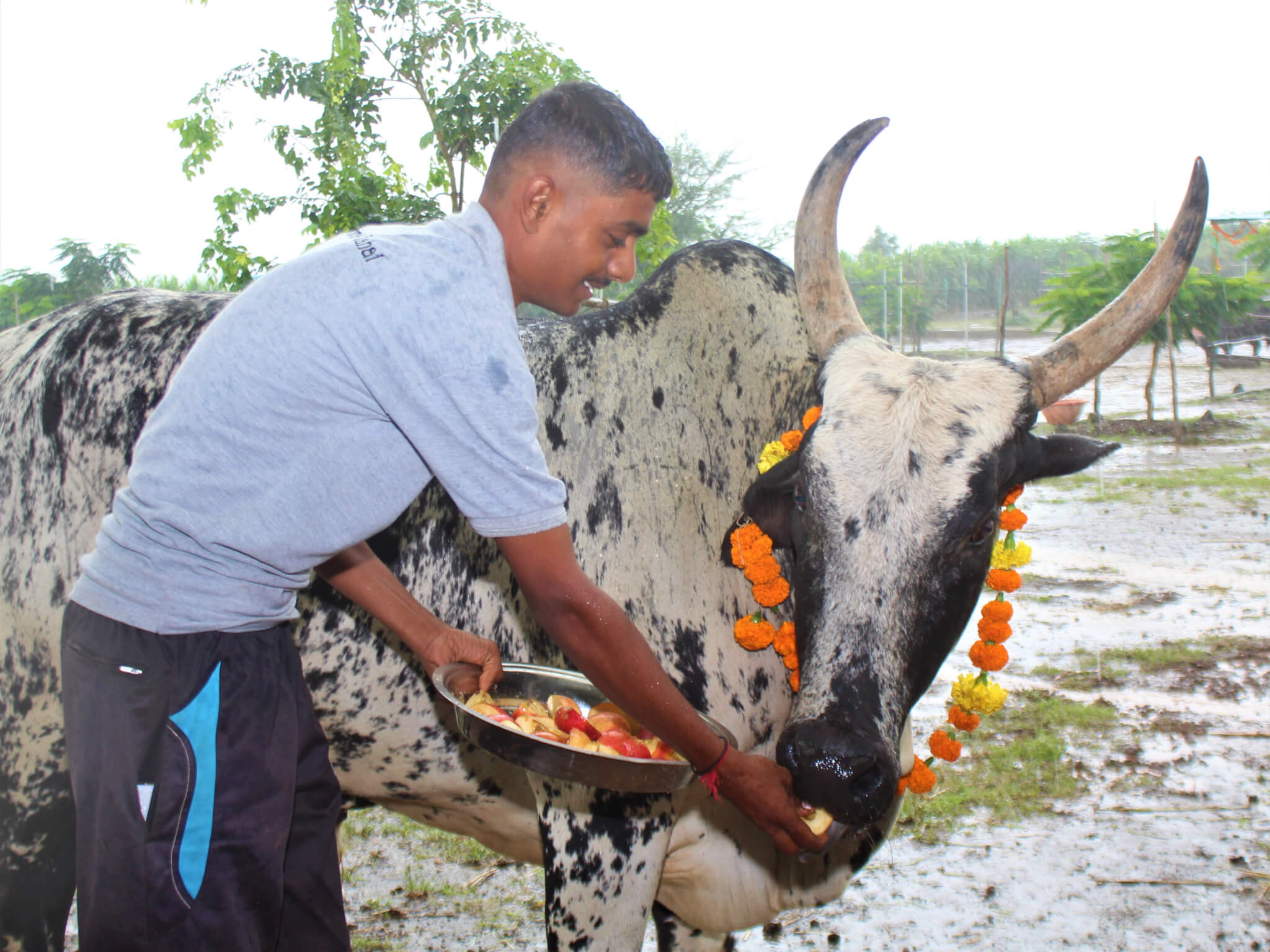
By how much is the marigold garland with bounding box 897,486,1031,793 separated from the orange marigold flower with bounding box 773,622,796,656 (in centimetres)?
47

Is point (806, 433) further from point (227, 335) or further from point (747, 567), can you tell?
point (227, 335)

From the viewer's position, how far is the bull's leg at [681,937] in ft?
9.82

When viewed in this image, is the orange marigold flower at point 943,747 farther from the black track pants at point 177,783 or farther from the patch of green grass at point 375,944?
the patch of green grass at point 375,944

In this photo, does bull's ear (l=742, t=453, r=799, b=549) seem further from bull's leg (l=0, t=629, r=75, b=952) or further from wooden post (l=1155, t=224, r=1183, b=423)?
wooden post (l=1155, t=224, r=1183, b=423)

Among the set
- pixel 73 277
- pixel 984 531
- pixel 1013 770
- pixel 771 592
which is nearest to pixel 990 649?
pixel 984 531

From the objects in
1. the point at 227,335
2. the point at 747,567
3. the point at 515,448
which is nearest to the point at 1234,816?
the point at 747,567

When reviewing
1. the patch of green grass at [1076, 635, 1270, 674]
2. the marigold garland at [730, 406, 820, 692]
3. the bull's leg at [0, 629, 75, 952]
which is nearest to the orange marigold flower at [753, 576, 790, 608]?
the marigold garland at [730, 406, 820, 692]

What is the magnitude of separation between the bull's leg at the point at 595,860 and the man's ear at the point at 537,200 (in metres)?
1.40

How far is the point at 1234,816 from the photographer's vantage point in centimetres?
423

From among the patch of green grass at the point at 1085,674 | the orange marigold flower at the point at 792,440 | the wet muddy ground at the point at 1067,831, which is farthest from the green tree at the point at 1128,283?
the orange marigold flower at the point at 792,440

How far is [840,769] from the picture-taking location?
78.9 inches

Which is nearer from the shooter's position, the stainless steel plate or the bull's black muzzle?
the stainless steel plate

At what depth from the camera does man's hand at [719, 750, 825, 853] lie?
6.11 feet

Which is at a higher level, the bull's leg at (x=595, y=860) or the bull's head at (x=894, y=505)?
the bull's head at (x=894, y=505)
